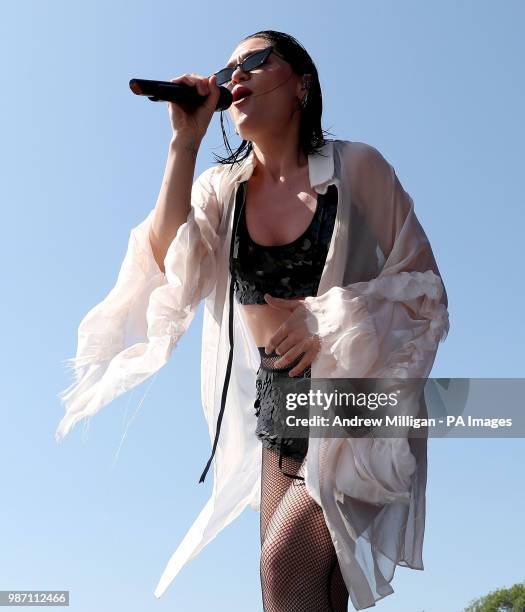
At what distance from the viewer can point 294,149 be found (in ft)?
10.8

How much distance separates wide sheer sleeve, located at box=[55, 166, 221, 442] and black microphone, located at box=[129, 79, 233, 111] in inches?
14.7

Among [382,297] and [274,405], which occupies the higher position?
[382,297]

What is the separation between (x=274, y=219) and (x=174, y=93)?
1.79 ft

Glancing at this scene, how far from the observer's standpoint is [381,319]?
282cm

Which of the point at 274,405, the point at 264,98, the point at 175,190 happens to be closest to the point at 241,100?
the point at 264,98

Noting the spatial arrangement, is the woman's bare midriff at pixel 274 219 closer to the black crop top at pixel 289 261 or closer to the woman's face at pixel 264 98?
the black crop top at pixel 289 261

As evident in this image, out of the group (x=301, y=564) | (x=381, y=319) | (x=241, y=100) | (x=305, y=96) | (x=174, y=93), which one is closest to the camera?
(x=301, y=564)

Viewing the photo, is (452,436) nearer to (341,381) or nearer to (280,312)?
(341,381)

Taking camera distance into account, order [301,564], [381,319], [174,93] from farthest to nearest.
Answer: [174,93] → [381,319] → [301,564]

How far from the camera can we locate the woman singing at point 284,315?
108 inches

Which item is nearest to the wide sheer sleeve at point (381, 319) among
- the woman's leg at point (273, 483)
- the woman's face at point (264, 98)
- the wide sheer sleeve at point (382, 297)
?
the wide sheer sleeve at point (382, 297)

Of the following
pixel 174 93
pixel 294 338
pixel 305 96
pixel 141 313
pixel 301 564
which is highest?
pixel 305 96

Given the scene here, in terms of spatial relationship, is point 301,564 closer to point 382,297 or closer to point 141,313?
point 382,297

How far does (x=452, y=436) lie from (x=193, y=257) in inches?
41.7
